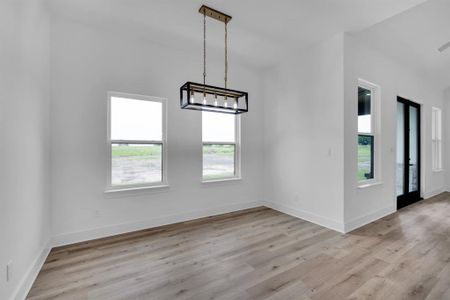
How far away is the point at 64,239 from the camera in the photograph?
2934 mm

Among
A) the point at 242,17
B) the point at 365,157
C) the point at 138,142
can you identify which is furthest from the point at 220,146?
the point at 365,157

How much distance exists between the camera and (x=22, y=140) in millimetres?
1997

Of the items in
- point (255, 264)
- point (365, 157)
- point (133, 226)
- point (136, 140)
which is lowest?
point (255, 264)

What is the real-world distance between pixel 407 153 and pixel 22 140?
22.6 feet

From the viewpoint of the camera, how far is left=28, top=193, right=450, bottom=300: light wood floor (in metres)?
1.99

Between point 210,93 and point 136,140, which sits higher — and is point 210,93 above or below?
above

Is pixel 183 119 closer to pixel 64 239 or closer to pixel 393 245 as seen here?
pixel 64 239

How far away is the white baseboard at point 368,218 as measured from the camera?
11.2 feet

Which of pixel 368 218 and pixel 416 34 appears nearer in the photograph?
pixel 416 34

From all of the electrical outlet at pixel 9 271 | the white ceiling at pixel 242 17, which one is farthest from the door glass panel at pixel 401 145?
the electrical outlet at pixel 9 271

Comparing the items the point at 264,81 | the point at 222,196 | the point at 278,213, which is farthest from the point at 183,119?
the point at 278,213

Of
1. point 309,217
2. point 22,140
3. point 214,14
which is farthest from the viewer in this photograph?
point 309,217

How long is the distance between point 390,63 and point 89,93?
5.56m

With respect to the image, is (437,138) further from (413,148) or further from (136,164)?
(136,164)
